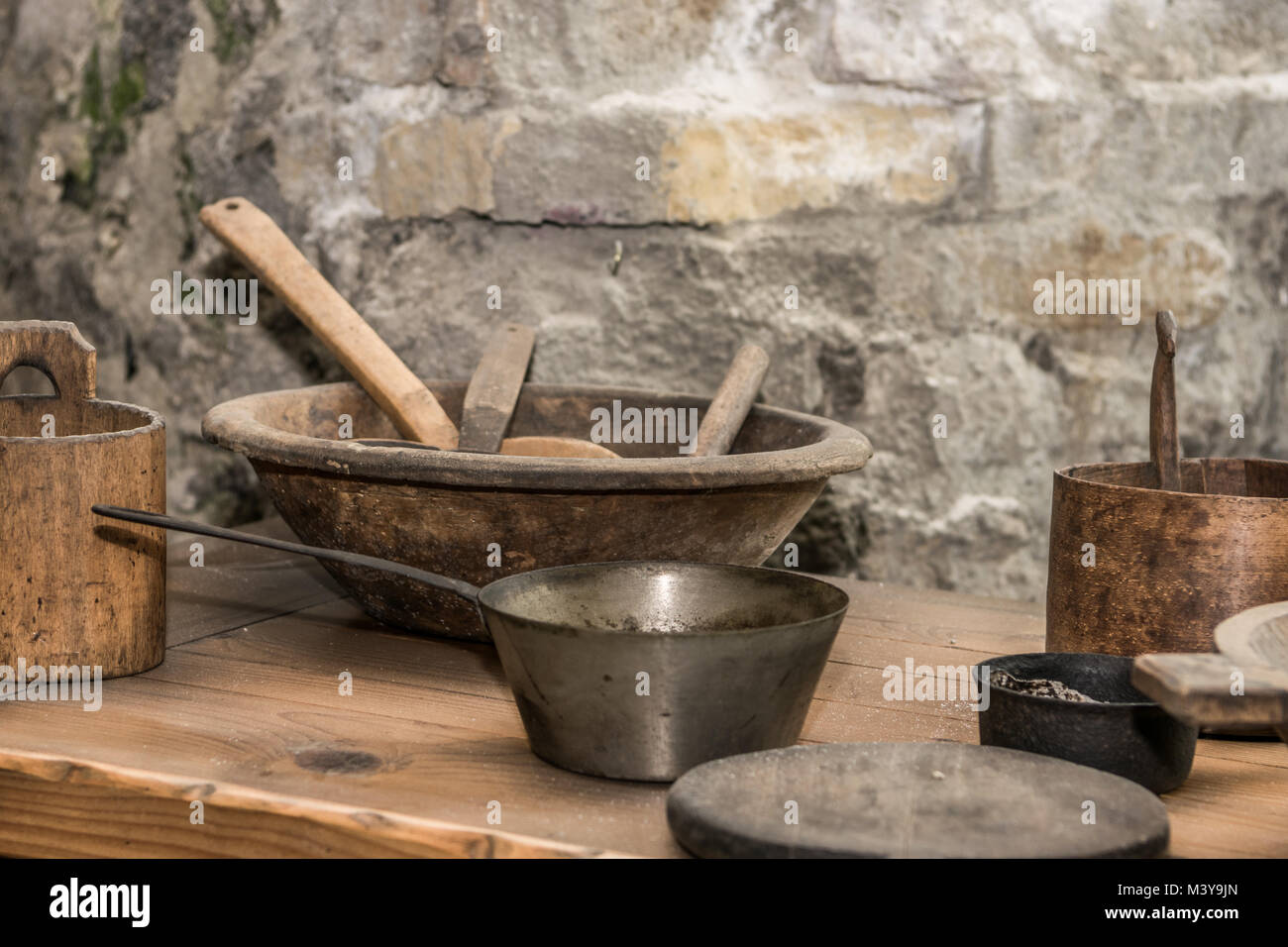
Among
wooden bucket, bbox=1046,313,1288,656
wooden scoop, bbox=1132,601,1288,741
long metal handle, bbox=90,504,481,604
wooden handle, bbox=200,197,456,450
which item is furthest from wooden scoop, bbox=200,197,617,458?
wooden scoop, bbox=1132,601,1288,741

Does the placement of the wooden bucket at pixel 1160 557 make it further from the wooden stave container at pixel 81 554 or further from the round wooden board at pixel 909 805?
the wooden stave container at pixel 81 554

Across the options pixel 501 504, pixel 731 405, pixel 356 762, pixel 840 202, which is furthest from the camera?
pixel 840 202

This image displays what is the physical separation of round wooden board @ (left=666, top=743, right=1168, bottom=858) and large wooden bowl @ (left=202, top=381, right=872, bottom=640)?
254 millimetres

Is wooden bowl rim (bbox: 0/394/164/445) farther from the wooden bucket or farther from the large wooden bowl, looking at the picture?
the wooden bucket

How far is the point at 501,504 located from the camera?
1022 mm

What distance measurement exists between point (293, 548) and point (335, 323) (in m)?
0.42

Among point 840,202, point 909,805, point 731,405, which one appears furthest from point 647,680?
point 840,202

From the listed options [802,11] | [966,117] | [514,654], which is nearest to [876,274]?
[966,117]

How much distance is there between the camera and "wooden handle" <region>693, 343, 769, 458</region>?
1.27m

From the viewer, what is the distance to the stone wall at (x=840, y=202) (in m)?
1.55

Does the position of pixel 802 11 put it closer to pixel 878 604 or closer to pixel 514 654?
pixel 878 604

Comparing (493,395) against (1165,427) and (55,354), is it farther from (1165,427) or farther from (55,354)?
(1165,427)

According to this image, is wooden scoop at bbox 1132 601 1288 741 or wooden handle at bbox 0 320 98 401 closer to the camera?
wooden scoop at bbox 1132 601 1288 741
